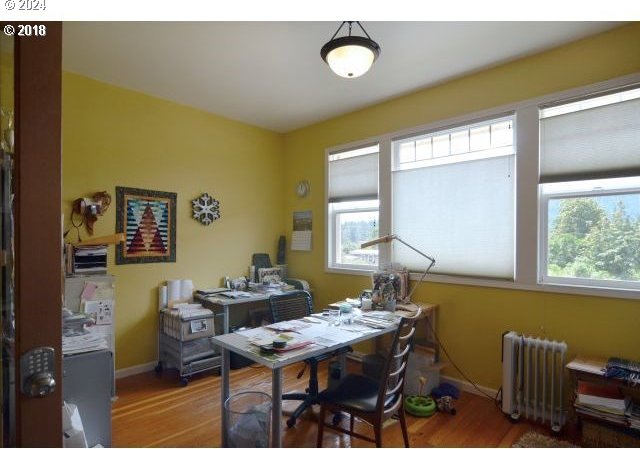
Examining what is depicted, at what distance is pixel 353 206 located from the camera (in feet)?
13.0

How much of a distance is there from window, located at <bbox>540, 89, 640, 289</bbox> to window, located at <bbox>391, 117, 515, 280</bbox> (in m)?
0.28

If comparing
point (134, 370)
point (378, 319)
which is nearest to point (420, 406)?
point (378, 319)

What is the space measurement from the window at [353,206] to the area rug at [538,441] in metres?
1.91

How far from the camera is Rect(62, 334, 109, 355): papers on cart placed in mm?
1903

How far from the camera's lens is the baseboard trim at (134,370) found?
10.7 ft

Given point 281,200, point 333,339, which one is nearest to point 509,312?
point 333,339

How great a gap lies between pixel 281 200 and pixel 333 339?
110 inches

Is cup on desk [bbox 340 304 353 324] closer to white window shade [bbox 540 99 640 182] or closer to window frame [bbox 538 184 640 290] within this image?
window frame [bbox 538 184 640 290]

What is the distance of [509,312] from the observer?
279 centimetres

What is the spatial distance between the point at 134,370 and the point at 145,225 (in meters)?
1.41

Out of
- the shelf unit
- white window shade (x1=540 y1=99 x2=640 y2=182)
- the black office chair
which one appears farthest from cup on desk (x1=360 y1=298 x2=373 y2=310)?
white window shade (x1=540 y1=99 x2=640 y2=182)

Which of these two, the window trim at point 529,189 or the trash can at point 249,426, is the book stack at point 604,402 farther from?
the trash can at point 249,426

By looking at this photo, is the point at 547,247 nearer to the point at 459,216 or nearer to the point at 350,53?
the point at 459,216
